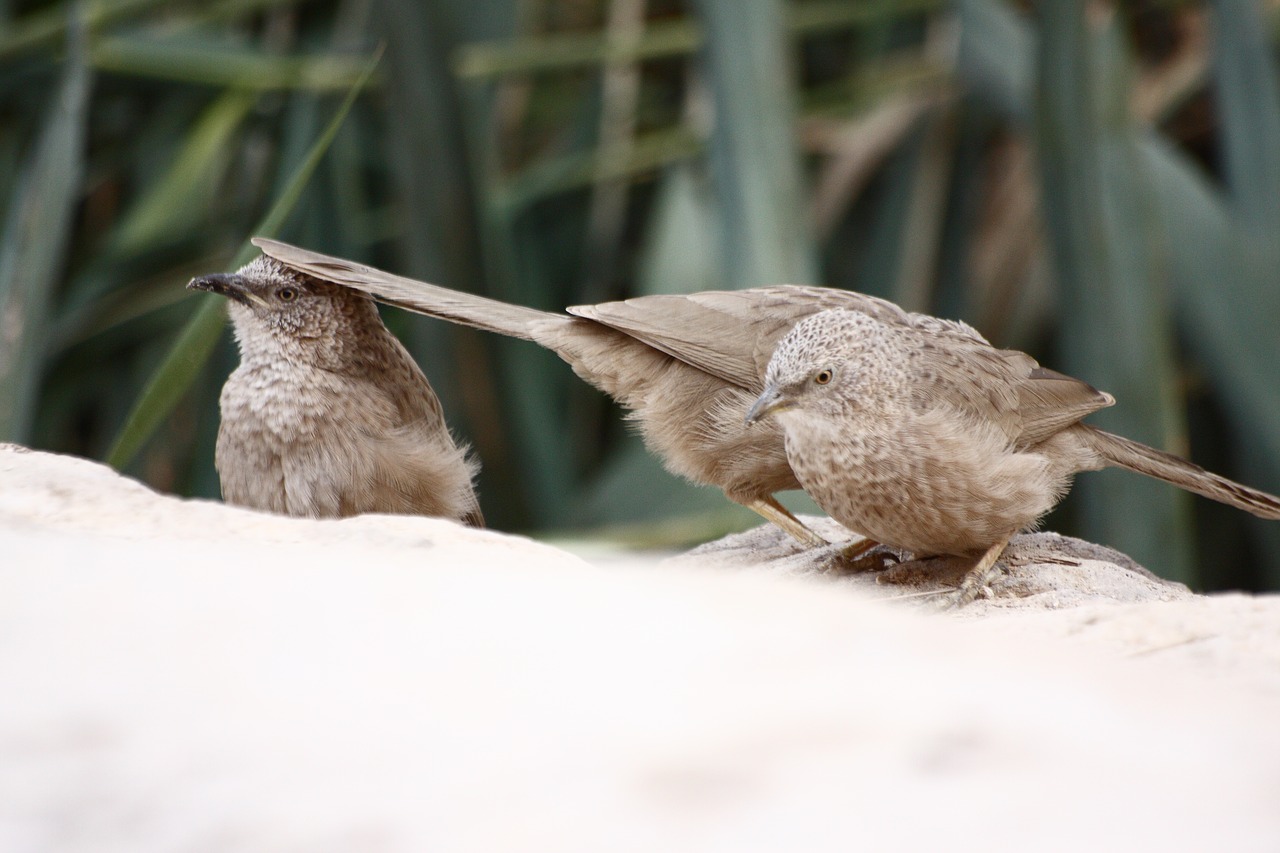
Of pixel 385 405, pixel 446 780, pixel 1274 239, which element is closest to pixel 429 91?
pixel 385 405

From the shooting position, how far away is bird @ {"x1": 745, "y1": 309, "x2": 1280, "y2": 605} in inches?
112

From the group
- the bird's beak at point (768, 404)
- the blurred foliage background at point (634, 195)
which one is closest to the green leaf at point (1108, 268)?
the blurred foliage background at point (634, 195)

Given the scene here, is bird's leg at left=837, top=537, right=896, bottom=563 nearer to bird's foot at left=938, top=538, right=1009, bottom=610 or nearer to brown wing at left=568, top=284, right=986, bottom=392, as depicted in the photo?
bird's foot at left=938, top=538, right=1009, bottom=610

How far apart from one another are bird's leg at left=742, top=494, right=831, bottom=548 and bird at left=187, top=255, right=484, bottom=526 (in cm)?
71

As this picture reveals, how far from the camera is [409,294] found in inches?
115

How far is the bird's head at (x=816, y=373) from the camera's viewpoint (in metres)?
2.97

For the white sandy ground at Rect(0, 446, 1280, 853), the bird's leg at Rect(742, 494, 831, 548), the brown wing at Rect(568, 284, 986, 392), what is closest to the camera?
the white sandy ground at Rect(0, 446, 1280, 853)

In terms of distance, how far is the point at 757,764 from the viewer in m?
1.49

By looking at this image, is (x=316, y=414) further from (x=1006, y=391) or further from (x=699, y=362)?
(x=1006, y=391)

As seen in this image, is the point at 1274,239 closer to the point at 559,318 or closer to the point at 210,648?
the point at 559,318

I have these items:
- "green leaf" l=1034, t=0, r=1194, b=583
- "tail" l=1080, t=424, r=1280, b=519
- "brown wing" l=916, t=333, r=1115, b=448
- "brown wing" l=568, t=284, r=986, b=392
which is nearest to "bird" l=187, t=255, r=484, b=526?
"brown wing" l=568, t=284, r=986, b=392

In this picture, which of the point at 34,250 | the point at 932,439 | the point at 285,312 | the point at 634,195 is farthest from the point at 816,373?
the point at 634,195

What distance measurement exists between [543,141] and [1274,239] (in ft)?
15.3

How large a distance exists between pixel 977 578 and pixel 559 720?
60.3 inches
